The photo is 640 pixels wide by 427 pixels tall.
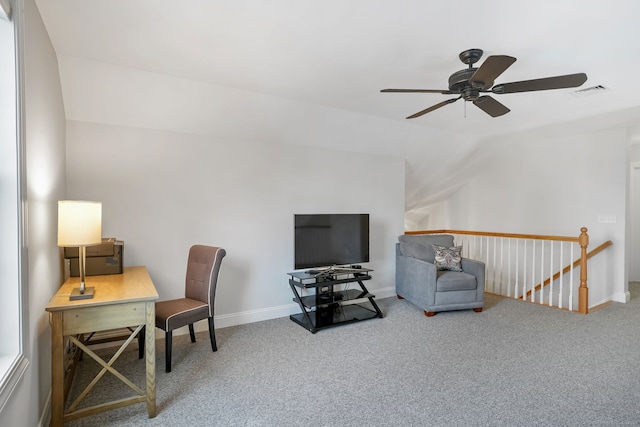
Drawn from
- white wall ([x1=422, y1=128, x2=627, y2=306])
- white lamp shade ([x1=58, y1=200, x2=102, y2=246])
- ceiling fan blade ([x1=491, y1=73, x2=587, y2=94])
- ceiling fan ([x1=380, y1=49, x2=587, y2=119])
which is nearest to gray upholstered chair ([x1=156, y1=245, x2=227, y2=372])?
white lamp shade ([x1=58, y1=200, x2=102, y2=246])

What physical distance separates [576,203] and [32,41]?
242 inches

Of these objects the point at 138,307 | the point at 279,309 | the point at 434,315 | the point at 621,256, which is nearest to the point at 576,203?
the point at 621,256

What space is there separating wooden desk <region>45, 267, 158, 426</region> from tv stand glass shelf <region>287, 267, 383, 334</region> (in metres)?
1.75

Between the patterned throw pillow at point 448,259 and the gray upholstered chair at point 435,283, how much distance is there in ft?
0.21

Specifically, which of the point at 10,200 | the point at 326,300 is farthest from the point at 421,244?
the point at 10,200

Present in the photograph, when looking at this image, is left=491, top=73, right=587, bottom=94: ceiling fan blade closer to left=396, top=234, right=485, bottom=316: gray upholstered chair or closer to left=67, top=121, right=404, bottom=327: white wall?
left=396, top=234, right=485, bottom=316: gray upholstered chair

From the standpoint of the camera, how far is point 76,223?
202cm

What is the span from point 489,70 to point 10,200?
262 cm

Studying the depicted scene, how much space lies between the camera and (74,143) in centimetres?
307

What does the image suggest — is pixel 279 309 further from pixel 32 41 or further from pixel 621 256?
pixel 621 256

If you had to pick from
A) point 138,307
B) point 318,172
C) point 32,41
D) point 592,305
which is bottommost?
point 592,305

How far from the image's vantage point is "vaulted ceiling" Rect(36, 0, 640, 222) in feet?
6.82

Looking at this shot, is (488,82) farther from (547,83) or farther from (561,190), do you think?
(561,190)

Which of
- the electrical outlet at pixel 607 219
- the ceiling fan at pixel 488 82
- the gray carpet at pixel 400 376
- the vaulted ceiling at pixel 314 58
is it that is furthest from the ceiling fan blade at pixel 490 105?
the electrical outlet at pixel 607 219
